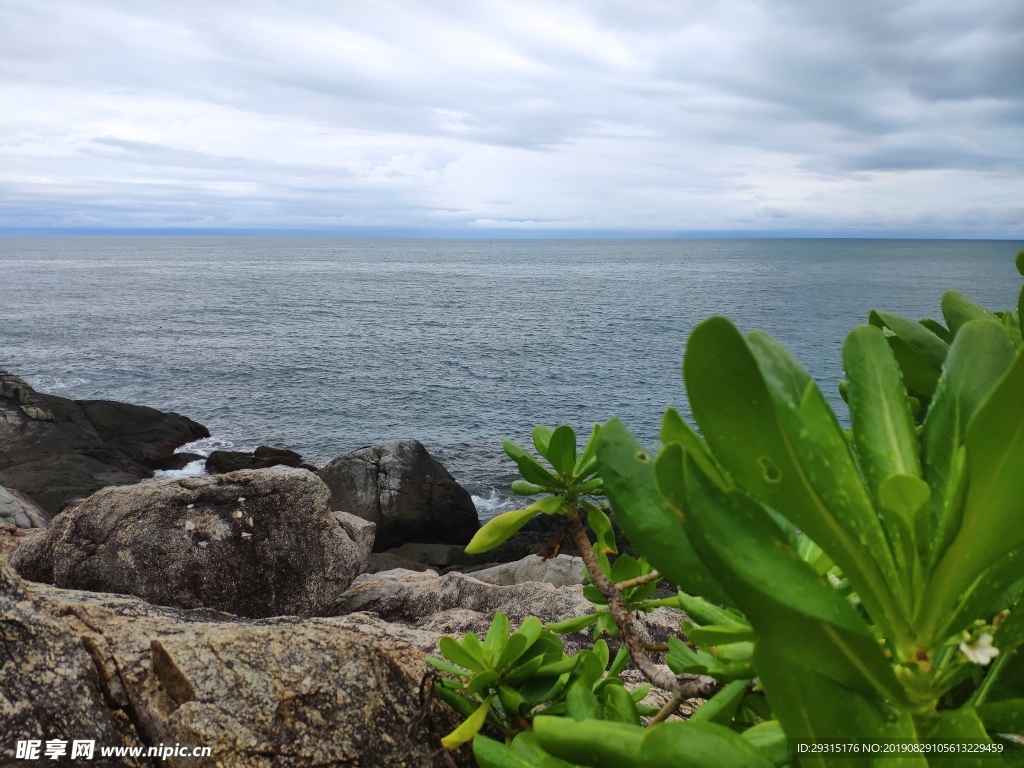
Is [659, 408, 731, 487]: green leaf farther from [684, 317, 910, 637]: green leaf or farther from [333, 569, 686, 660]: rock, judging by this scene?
[333, 569, 686, 660]: rock

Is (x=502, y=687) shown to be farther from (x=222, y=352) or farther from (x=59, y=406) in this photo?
(x=222, y=352)

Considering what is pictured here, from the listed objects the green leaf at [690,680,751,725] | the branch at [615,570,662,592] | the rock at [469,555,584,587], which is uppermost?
the green leaf at [690,680,751,725]

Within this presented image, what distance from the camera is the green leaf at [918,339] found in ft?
4.27

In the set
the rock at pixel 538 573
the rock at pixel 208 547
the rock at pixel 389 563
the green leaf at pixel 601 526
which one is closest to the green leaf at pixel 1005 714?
the green leaf at pixel 601 526

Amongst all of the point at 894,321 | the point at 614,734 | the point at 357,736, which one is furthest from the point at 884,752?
the point at 357,736

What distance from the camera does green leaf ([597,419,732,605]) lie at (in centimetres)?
87

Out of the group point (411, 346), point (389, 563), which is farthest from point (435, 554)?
point (411, 346)

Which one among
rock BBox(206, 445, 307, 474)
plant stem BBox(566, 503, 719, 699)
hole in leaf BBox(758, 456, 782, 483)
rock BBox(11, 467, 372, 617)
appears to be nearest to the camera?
hole in leaf BBox(758, 456, 782, 483)

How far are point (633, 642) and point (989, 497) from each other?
751mm

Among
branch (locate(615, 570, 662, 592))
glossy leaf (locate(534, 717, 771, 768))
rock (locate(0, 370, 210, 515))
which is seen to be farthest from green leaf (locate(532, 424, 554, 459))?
rock (locate(0, 370, 210, 515))

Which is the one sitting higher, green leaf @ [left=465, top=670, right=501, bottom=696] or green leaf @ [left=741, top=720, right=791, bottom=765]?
green leaf @ [left=741, top=720, right=791, bottom=765]

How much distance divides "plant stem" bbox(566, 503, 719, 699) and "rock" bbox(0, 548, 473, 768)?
0.79 meters

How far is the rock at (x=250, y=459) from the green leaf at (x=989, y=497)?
23.6m

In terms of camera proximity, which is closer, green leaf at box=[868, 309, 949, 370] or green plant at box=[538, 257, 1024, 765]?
green plant at box=[538, 257, 1024, 765]
